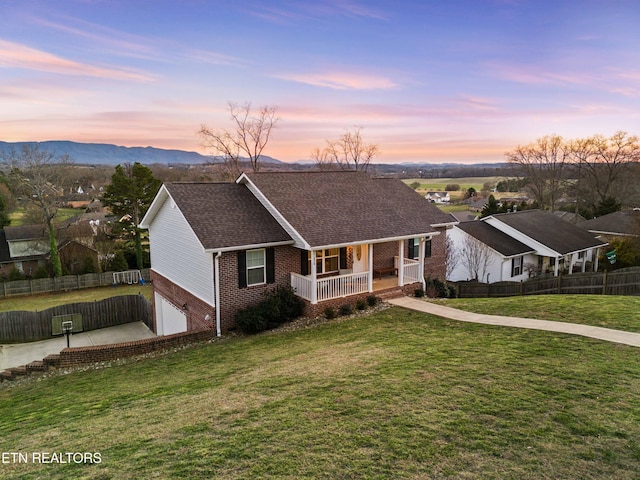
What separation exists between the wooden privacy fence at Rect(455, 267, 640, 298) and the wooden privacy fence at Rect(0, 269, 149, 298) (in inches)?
1138

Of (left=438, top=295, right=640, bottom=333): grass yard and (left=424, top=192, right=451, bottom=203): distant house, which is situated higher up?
(left=424, top=192, right=451, bottom=203): distant house

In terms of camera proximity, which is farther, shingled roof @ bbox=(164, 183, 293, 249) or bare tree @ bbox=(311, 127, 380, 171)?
bare tree @ bbox=(311, 127, 380, 171)

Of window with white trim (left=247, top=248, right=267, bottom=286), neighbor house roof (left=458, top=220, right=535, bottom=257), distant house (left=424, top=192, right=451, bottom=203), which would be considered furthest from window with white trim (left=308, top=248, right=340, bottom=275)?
distant house (left=424, top=192, right=451, bottom=203)

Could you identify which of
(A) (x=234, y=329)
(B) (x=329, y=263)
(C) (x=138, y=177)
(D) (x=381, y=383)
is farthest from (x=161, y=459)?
(C) (x=138, y=177)

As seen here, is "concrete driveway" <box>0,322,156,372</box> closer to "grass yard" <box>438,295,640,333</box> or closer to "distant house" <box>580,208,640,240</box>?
"grass yard" <box>438,295,640,333</box>

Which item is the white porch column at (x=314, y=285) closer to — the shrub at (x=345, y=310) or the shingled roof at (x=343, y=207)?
the shingled roof at (x=343, y=207)

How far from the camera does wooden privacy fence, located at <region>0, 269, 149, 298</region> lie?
31.3 m

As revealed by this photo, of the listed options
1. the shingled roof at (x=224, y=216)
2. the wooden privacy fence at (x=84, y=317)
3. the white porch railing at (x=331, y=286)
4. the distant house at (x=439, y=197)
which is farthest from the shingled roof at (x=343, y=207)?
the distant house at (x=439, y=197)

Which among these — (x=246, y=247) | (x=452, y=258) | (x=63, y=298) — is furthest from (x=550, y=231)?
(x=63, y=298)

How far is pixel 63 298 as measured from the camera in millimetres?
30859

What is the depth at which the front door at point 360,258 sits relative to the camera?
17931 millimetres

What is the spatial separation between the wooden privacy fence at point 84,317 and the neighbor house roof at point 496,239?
21410 mm

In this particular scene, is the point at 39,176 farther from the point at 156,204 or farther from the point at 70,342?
the point at 156,204

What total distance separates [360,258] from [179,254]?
768 cm
